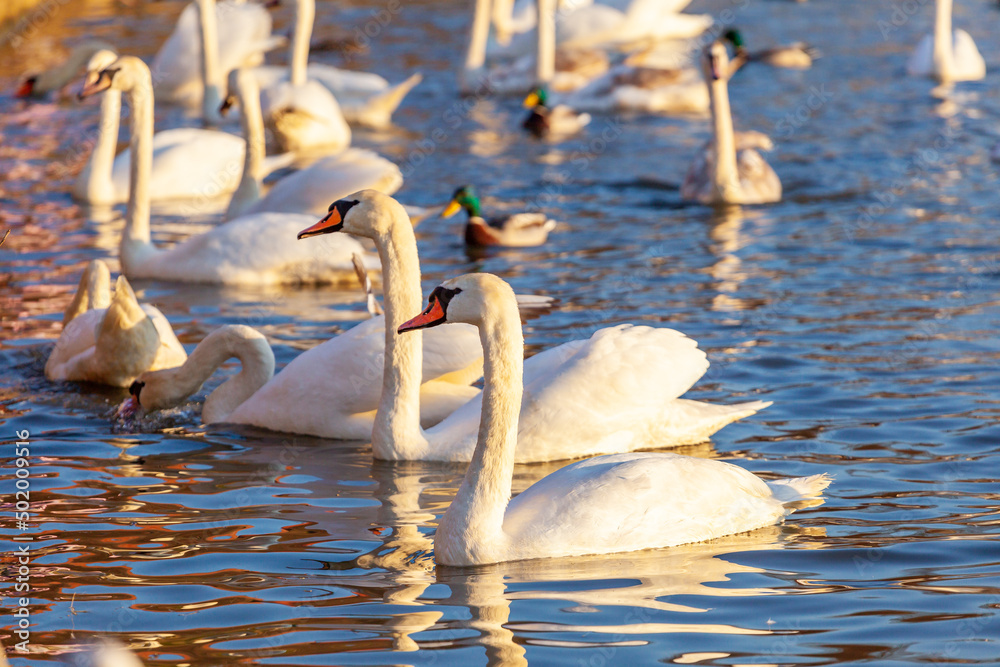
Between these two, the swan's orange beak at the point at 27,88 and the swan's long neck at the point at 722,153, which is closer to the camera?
the swan's long neck at the point at 722,153

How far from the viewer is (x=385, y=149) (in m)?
16.4

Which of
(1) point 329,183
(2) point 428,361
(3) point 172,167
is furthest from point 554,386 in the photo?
(3) point 172,167

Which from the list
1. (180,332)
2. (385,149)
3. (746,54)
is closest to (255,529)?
(180,332)

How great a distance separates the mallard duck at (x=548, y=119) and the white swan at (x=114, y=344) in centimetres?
911

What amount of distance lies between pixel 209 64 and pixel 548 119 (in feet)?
13.8

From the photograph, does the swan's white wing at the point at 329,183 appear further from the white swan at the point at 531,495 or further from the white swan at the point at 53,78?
the white swan at the point at 53,78

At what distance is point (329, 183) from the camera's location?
1141 centimetres

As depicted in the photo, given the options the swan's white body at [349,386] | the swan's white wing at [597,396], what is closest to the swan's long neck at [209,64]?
the swan's white body at [349,386]

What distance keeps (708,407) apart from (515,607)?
8.09 ft

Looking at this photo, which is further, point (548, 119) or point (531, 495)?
point (548, 119)

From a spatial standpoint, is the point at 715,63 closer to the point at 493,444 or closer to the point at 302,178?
the point at 302,178

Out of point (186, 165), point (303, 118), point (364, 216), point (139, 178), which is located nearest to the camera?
point (364, 216)

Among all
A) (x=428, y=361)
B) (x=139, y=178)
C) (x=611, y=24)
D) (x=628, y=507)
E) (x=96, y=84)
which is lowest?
(x=628, y=507)

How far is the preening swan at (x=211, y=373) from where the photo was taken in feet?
25.4
